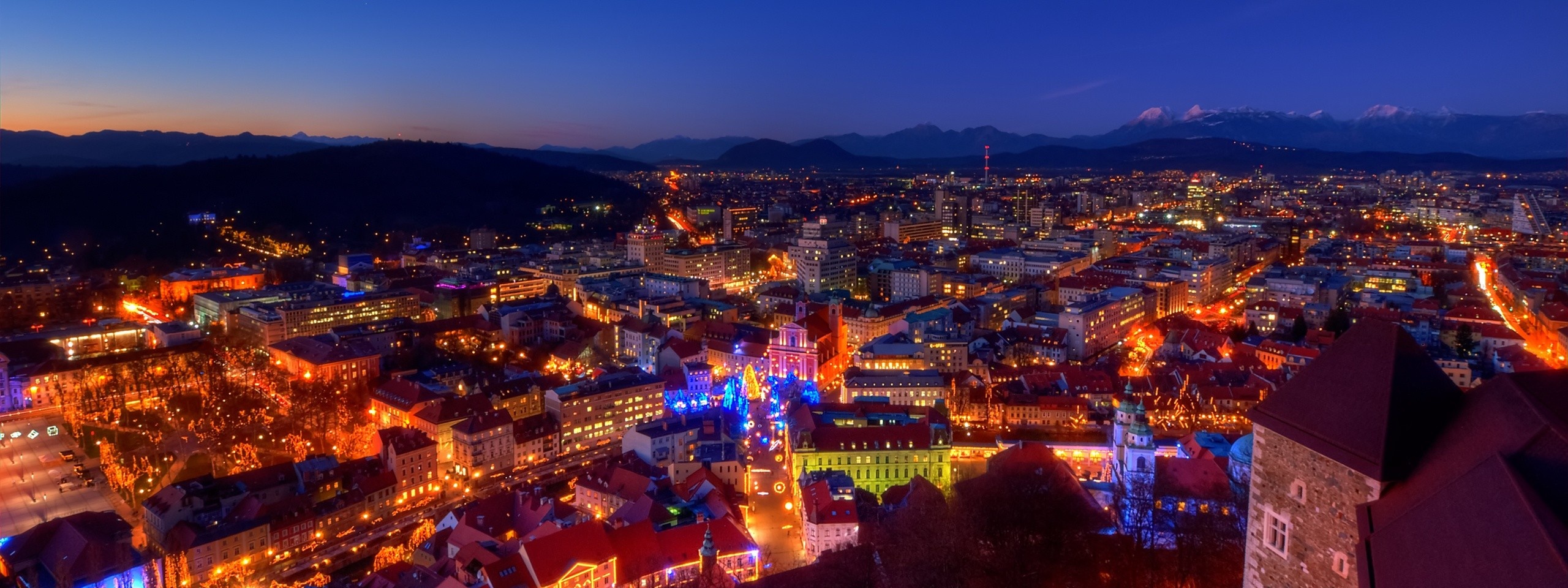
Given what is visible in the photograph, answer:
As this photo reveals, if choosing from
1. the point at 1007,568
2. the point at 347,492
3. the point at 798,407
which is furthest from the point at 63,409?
the point at 1007,568

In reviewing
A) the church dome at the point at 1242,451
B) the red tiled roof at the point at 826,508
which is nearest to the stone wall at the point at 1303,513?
the red tiled roof at the point at 826,508

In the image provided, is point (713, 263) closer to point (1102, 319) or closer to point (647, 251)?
point (647, 251)

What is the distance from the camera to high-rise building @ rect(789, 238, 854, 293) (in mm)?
33500

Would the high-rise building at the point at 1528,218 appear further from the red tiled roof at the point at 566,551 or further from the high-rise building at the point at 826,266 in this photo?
the red tiled roof at the point at 566,551

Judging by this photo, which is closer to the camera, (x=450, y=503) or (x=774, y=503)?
(x=774, y=503)

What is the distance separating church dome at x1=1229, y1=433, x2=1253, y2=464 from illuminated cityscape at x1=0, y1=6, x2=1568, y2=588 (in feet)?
0.67

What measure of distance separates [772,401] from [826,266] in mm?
14252

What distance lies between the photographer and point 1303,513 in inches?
207

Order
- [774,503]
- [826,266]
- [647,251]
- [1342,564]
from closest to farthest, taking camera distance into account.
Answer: [1342,564], [774,503], [826,266], [647,251]

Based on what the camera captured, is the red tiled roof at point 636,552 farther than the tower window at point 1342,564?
Yes

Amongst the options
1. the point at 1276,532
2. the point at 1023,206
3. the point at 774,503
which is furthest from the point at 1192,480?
the point at 1023,206

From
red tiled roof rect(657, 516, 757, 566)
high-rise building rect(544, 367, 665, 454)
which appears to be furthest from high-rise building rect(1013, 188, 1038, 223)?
red tiled roof rect(657, 516, 757, 566)

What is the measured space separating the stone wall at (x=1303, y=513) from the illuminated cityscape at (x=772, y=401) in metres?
0.02

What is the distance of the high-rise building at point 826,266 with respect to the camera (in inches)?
1319
